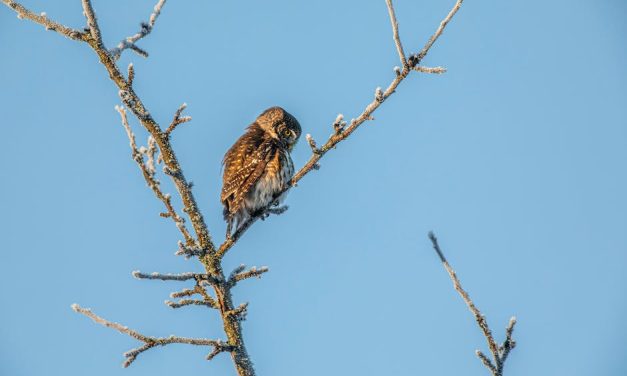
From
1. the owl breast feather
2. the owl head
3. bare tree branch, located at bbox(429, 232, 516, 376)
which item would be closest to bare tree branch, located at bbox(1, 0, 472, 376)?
bare tree branch, located at bbox(429, 232, 516, 376)

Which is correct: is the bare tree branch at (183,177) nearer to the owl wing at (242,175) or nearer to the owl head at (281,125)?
the owl wing at (242,175)

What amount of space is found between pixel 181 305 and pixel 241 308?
431 millimetres

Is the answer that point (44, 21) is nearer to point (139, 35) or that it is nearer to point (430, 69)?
point (139, 35)

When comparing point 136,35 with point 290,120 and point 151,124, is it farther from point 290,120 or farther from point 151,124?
point 290,120

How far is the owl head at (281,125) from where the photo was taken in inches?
359

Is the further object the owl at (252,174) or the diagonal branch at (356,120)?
the owl at (252,174)

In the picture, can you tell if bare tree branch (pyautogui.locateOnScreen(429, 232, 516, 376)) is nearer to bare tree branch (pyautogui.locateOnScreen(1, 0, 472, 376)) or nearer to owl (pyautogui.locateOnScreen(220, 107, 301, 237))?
bare tree branch (pyautogui.locateOnScreen(1, 0, 472, 376))

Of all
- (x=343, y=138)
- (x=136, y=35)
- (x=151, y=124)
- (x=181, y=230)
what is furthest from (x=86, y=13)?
(x=343, y=138)

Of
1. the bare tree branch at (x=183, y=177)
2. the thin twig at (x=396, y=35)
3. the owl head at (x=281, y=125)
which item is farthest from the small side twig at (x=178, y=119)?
the owl head at (x=281, y=125)

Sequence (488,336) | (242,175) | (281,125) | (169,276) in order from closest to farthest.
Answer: (488,336) → (169,276) → (242,175) → (281,125)

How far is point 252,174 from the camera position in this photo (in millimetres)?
8195

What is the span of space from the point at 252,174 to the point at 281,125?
48.4 inches

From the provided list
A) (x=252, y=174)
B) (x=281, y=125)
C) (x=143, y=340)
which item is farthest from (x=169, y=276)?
(x=281, y=125)

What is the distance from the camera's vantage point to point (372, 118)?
496cm
